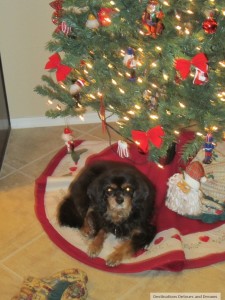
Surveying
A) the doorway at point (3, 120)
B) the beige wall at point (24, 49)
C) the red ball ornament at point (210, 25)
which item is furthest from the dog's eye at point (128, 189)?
the beige wall at point (24, 49)

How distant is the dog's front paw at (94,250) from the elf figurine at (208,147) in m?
0.73

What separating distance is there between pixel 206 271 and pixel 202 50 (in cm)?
103

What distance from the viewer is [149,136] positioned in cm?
234

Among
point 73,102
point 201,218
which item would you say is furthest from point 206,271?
point 73,102

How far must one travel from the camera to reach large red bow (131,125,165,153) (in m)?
2.31

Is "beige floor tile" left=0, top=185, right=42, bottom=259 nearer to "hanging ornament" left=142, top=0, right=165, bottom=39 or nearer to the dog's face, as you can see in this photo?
the dog's face

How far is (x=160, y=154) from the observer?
2.43 meters

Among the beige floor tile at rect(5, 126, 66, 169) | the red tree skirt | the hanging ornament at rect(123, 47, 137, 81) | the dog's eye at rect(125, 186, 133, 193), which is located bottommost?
the beige floor tile at rect(5, 126, 66, 169)

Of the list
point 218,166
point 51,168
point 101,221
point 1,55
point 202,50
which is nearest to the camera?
point 202,50

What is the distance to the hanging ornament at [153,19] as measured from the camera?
2.12 meters

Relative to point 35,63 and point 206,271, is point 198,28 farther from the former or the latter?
point 35,63

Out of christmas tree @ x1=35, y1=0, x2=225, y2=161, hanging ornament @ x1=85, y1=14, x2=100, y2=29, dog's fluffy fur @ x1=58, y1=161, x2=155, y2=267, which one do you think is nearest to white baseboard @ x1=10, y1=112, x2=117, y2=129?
christmas tree @ x1=35, y1=0, x2=225, y2=161

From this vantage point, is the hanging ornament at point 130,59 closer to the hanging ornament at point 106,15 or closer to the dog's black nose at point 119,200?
the hanging ornament at point 106,15

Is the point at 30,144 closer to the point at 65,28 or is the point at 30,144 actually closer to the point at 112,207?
the point at 65,28
